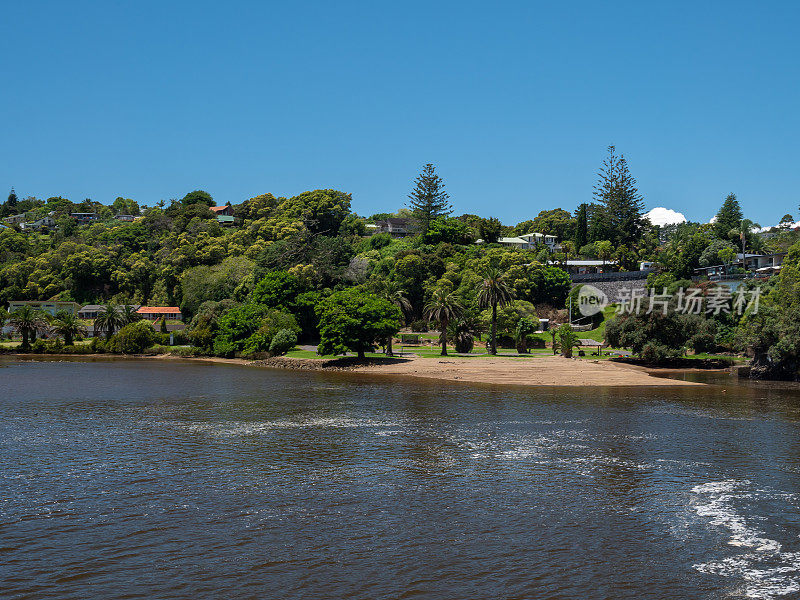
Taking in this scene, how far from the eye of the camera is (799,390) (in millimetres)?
57312

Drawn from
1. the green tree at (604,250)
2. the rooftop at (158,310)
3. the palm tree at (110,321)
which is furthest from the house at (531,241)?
the palm tree at (110,321)

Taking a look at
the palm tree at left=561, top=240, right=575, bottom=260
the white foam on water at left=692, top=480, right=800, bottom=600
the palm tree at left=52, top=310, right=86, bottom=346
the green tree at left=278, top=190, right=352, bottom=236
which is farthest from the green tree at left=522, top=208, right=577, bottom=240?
the white foam on water at left=692, top=480, right=800, bottom=600

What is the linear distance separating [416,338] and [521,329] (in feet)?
64.1

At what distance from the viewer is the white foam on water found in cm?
1695

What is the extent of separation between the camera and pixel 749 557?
1894 cm

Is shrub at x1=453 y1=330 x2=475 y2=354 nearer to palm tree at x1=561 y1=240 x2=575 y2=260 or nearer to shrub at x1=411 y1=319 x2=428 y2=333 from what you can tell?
shrub at x1=411 y1=319 x2=428 y2=333

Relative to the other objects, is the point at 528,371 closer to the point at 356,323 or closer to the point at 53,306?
the point at 356,323

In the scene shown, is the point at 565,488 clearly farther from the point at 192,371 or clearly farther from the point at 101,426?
the point at 192,371

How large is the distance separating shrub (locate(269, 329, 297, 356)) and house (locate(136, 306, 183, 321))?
1860 inches

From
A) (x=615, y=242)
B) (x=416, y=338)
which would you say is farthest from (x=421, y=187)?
(x=416, y=338)

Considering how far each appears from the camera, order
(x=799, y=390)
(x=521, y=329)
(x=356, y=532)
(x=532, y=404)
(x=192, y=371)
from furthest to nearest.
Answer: (x=521, y=329), (x=192, y=371), (x=799, y=390), (x=532, y=404), (x=356, y=532)

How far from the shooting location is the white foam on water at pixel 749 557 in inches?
667

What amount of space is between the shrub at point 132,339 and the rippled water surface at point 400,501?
5573 centimetres

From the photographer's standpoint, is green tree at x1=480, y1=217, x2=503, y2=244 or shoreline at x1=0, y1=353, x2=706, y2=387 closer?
shoreline at x1=0, y1=353, x2=706, y2=387
